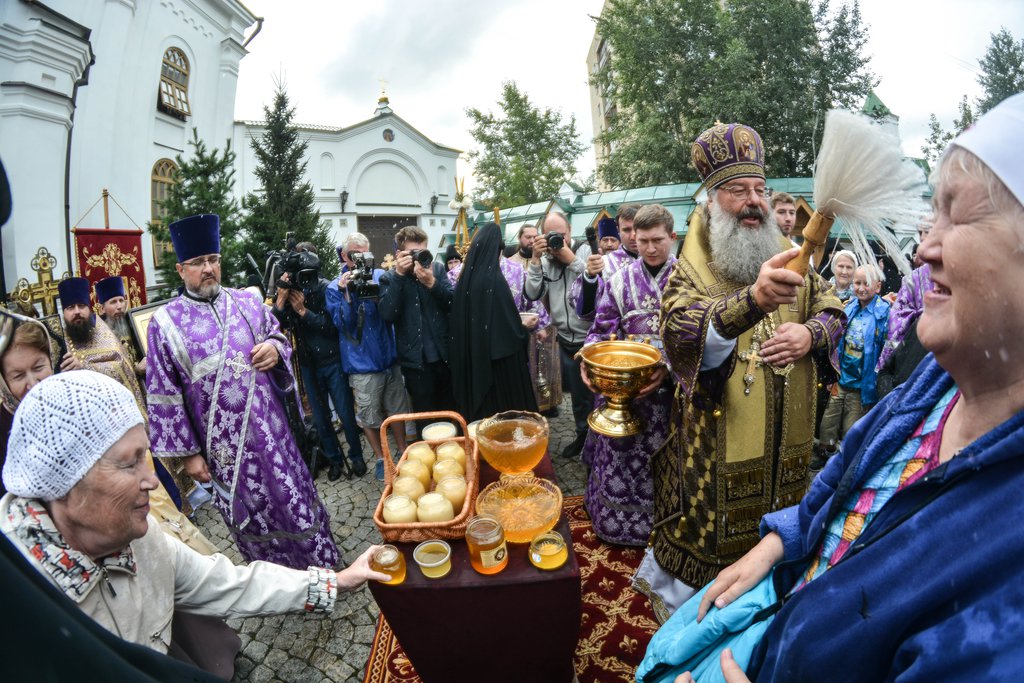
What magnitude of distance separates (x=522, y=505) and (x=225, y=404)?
203cm

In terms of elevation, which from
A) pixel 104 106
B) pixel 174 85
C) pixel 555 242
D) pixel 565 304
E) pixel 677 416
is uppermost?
pixel 174 85

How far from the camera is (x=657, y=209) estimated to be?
332 cm

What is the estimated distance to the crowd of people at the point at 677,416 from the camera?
2.60 feet

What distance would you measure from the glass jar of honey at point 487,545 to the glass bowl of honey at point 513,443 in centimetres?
36

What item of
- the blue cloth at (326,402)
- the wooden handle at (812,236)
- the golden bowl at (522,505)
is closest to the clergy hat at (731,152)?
the wooden handle at (812,236)

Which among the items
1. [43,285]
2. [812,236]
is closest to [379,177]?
[43,285]

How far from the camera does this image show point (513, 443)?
2.11 m

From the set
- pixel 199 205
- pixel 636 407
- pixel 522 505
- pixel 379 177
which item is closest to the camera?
pixel 522 505

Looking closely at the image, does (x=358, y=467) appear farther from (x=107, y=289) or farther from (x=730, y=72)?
(x=730, y=72)

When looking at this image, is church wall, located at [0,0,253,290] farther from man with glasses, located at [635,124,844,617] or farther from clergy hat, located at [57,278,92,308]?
man with glasses, located at [635,124,844,617]

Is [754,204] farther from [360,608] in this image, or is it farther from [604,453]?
[360,608]

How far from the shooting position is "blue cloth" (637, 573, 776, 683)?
1147 mm

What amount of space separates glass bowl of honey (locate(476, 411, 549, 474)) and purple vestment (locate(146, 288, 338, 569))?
1.57 metres

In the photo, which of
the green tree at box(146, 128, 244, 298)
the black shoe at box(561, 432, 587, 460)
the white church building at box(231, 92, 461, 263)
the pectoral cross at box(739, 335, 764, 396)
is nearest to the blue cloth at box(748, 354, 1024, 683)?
the pectoral cross at box(739, 335, 764, 396)
